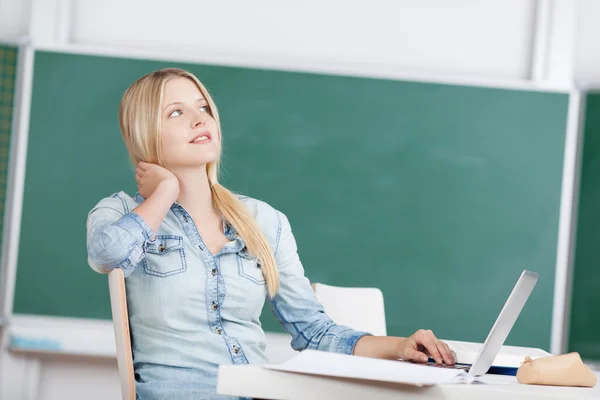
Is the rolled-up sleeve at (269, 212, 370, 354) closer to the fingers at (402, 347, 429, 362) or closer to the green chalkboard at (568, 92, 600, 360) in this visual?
the fingers at (402, 347, 429, 362)

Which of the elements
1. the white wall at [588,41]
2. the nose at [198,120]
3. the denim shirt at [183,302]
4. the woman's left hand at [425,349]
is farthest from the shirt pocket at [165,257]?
the white wall at [588,41]

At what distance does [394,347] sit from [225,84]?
248cm

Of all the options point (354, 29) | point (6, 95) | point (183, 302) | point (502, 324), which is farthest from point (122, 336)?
point (354, 29)

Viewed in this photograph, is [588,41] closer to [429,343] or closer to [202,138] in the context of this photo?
[202,138]

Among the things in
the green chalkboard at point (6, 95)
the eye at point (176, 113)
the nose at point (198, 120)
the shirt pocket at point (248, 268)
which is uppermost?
the green chalkboard at point (6, 95)

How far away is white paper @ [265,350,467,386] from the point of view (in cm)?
94

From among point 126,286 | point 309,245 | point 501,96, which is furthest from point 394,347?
point 501,96

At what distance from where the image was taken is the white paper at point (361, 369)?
0.94 meters

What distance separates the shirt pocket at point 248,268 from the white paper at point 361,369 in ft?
2.05

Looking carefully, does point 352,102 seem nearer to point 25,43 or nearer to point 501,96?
point 501,96

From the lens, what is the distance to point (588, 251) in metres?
3.64

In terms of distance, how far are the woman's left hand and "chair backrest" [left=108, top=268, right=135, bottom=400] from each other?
1.63 ft

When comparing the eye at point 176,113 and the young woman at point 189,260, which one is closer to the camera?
the young woman at point 189,260

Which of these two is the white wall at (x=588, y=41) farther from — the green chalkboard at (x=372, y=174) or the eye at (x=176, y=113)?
the eye at (x=176, y=113)
